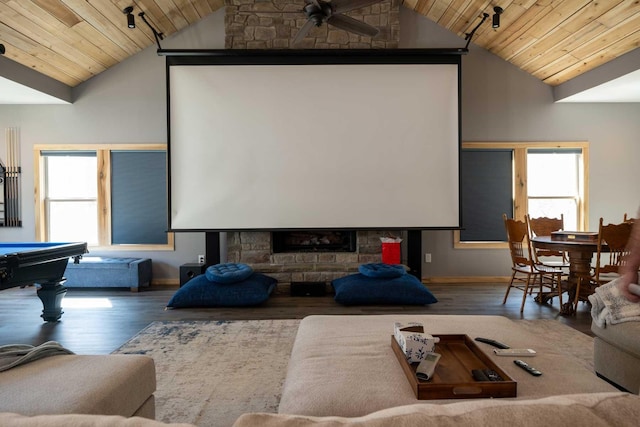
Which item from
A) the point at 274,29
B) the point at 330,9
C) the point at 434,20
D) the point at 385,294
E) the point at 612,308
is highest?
the point at 434,20

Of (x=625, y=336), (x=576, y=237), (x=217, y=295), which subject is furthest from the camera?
(x=217, y=295)

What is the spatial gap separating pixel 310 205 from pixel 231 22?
274 centimetres

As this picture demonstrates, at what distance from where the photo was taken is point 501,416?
0.58 meters

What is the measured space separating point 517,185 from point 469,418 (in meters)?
5.75

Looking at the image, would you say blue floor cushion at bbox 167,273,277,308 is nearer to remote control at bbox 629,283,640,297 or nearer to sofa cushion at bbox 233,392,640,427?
remote control at bbox 629,283,640,297

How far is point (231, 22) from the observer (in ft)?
17.2

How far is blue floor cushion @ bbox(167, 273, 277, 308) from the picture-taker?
4.33 meters

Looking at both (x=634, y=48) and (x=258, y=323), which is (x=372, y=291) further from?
(x=634, y=48)

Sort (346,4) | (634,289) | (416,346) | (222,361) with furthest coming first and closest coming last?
1. (346,4)
2. (222,361)
3. (416,346)
4. (634,289)

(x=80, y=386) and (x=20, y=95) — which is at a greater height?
(x=20, y=95)

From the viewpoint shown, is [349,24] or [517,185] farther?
[517,185]

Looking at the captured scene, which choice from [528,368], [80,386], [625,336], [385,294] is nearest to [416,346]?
[528,368]

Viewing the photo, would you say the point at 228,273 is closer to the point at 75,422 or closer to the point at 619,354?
the point at 619,354

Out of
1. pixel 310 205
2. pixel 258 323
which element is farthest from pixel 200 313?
pixel 310 205
